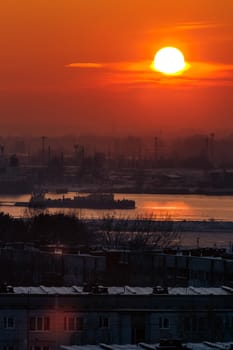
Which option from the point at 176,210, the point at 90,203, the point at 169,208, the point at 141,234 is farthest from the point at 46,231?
the point at 169,208

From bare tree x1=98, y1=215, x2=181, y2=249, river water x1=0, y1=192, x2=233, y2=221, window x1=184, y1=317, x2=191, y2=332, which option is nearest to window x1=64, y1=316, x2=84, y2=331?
window x1=184, y1=317, x2=191, y2=332

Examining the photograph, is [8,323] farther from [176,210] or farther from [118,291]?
[176,210]

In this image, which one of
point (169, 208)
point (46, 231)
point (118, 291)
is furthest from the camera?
point (169, 208)

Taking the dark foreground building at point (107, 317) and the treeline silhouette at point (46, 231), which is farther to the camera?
the treeline silhouette at point (46, 231)

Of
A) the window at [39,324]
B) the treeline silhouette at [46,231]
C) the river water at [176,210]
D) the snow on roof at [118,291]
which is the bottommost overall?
the window at [39,324]

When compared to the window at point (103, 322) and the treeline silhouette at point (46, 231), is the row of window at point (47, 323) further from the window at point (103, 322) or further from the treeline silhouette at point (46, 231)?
the treeline silhouette at point (46, 231)

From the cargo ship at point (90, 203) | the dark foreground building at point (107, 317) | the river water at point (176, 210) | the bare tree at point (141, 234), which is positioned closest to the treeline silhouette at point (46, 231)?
the bare tree at point (141, 234)

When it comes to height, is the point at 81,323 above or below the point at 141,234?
below
